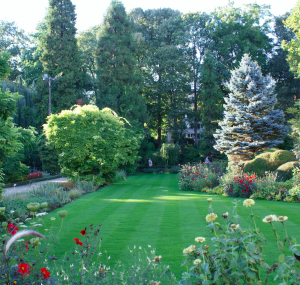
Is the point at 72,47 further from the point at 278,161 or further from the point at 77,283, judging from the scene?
the point at 77,283

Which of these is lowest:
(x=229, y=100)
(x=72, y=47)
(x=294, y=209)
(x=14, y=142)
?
(x=294, y=209)

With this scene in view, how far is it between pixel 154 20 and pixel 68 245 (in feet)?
112

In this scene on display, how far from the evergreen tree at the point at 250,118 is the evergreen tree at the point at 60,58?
1349 centimetres

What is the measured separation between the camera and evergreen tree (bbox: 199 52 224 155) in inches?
1059

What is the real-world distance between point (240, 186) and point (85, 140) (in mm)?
7575

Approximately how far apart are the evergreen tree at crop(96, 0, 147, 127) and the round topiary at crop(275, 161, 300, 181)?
1625 cm

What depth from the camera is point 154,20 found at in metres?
34.8

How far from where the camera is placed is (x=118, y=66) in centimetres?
2798

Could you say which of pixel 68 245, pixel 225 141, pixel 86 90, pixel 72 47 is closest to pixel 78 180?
pixel 68 245

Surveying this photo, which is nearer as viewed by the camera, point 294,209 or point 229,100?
point 294,209

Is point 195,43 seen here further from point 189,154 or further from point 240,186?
point 240,186

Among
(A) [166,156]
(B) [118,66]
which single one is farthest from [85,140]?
(B) [118,66]

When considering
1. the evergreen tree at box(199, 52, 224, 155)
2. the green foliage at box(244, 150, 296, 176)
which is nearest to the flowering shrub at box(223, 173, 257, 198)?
the green foliage at box(244, 150, 296, 176)

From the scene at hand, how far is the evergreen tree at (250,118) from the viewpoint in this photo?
18.4 metres
